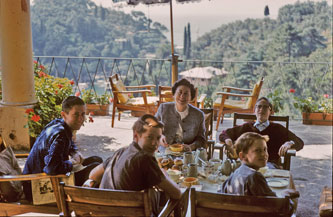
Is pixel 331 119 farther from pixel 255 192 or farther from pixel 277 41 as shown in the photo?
pixel 277 41

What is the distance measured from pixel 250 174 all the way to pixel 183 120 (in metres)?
1.50

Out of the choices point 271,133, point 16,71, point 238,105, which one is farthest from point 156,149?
point 238,105

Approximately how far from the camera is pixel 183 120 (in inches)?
135

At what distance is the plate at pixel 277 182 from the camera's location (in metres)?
2.32

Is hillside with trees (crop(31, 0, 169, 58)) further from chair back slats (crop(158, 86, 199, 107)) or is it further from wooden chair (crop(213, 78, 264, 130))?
wooden chair (crop(213, 78, 264, 130))

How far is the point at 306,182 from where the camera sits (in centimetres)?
390

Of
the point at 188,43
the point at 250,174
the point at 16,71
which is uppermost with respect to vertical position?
the point at 188,43

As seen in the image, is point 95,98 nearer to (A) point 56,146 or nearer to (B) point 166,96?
(B) point 166,96

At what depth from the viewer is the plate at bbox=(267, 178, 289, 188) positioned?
7.60 feet

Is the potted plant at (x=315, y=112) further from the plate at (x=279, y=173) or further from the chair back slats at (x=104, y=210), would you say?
the chair back slats at (x=104, y=210)

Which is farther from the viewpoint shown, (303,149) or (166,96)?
(166,96)

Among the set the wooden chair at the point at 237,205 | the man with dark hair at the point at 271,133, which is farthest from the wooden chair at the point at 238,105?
the wooden chair at the point at 237,205

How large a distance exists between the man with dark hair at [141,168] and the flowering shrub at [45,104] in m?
2.78

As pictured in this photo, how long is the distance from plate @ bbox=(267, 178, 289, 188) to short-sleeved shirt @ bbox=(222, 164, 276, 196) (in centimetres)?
36
